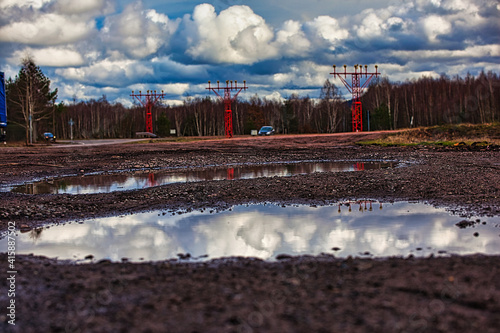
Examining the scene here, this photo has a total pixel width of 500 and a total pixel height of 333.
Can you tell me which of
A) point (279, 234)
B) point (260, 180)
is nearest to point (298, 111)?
point (260, 180)

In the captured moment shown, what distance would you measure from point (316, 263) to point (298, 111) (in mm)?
119732

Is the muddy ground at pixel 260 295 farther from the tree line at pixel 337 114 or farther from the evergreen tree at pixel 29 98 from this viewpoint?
the tree line at pixel 337 114

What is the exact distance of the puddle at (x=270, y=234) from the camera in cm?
750

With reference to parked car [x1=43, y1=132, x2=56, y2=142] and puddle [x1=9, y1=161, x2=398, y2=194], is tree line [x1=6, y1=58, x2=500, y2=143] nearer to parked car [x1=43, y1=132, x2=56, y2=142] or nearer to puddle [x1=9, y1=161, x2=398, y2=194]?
parked car [x1=43, y1=132, x2=56, y2=142]

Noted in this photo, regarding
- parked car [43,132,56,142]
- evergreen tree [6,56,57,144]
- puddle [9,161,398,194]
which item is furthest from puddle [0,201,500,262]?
parked car [43,132,56,142]

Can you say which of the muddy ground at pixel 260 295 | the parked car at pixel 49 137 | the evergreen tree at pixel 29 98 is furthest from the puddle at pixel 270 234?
the parked car at pixel 49 137

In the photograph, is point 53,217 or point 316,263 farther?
point 53,217

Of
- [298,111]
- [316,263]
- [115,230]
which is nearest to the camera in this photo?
[316,263]

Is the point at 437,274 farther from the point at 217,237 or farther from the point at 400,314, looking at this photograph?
the point at 217,237

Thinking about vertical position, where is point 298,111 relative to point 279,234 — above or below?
above

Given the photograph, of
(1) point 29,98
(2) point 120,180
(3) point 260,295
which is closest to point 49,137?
(1) point 29,98

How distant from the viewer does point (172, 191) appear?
14.3 meters

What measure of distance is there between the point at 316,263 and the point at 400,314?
6.72 ft

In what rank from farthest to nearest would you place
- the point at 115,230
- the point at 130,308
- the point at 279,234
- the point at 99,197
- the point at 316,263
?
1. the point at 99,197
2. the point at 115,230
3. the point at 279,234
4. the point at 316,263
5. the point at 130,308
